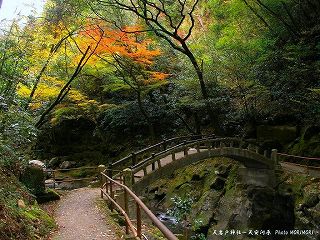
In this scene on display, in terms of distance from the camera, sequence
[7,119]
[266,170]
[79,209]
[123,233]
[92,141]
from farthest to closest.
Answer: [92,141], [266,170], [79,209], [7,119], [123,233]

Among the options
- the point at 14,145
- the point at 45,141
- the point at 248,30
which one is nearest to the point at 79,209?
the point at 14,145

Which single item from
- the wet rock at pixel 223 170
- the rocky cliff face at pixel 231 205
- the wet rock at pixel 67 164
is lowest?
the rocky cliff face at pixel 231 205

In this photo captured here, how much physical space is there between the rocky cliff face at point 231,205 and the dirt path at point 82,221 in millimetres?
5165

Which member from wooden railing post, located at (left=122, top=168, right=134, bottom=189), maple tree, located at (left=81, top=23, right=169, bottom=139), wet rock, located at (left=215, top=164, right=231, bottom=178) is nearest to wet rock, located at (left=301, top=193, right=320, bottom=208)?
wet rock, located at (left=215, top=164, right=231, bottom=178)

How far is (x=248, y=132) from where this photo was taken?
62.6ft

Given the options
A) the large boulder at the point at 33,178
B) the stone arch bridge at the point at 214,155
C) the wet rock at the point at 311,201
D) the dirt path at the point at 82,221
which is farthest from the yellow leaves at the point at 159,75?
the wet rock at the point at 311,201

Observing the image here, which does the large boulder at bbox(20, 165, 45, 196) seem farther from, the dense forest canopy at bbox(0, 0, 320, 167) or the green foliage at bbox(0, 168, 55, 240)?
the dense forest canopy at bbox(0, 0, 320, 167)

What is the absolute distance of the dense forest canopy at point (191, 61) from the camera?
15.6 meters

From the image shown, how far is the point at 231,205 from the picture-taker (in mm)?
15719

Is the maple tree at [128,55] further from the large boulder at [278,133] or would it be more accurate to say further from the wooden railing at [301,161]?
the wooden railing at [301,161]

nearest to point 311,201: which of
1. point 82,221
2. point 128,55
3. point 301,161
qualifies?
point 301,161

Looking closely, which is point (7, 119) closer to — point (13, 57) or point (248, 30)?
point (13, 57)

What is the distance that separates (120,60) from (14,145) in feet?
39.4

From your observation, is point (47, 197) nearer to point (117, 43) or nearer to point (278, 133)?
point (117, 43)
